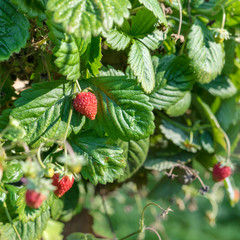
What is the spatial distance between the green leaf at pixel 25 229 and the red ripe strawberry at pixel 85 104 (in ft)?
0.80

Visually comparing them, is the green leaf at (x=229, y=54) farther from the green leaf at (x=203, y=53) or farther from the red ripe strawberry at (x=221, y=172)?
the red ripe strawberry at (x=221, y=172)

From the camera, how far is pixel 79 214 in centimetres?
100

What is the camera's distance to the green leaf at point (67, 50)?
0.49 meters

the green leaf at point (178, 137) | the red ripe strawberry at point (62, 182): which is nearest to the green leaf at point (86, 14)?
the red ripe strawberry at point (62, 182)

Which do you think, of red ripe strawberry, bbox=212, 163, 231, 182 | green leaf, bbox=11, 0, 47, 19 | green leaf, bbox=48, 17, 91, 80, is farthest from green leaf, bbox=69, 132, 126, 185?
red ripe strawberry, bbox=212, 163, 231, 182

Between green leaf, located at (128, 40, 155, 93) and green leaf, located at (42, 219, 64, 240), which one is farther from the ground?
green leaf, located at (128, 40, 155, 93)

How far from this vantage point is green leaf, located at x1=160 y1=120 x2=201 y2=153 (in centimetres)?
85

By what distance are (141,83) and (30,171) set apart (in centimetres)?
29

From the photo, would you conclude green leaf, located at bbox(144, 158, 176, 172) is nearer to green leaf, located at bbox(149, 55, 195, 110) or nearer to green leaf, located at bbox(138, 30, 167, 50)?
green leaf, located at bbox(149, 55, 195, 110)

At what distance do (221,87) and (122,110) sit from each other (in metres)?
0.44

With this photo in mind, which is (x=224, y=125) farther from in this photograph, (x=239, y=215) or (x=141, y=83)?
(x=239, y=215)

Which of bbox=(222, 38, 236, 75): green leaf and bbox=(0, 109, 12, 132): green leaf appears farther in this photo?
bbox=(222, 38, 236, 75): green leaf

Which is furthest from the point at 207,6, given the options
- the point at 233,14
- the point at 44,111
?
the point at 44,111

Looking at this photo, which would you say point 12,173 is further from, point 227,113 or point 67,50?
point 227,113
